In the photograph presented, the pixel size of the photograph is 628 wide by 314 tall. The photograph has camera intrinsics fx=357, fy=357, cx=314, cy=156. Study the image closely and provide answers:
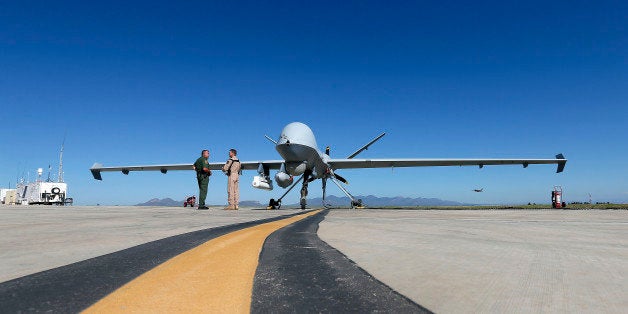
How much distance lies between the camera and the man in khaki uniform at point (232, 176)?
37.6 ft

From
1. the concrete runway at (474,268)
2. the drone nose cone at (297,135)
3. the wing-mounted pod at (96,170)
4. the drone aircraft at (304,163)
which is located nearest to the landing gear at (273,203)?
the drone aircraft at (304,163)

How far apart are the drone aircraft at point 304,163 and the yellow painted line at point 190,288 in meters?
15.8

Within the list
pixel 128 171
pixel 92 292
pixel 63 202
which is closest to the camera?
pixel 92 292

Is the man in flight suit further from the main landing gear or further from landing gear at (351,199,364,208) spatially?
landing gear at (351,199,364,208)

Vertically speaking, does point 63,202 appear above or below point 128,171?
below

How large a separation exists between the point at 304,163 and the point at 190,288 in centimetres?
1819

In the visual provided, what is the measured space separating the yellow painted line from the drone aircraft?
15.8 metres

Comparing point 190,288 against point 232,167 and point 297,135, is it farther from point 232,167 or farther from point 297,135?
point 297,135

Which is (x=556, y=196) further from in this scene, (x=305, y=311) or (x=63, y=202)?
(x=63, y=202)

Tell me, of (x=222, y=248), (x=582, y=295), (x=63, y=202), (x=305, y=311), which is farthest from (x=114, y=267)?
(x=63, y=202)

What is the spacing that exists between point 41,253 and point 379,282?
2079 mm

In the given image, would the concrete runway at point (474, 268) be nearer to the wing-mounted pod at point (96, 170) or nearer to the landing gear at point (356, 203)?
the landing gear at point (356, 203)

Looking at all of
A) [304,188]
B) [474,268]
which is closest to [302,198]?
[304,188]

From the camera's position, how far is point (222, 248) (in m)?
2.41
